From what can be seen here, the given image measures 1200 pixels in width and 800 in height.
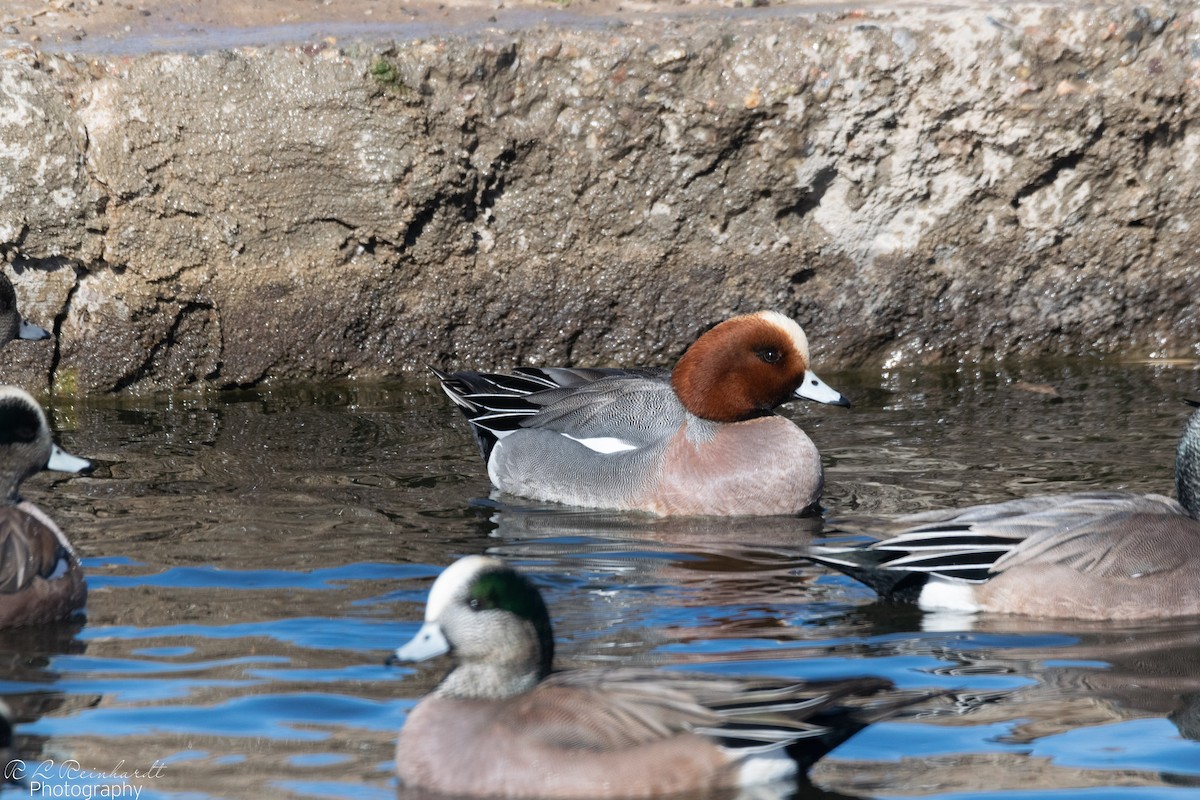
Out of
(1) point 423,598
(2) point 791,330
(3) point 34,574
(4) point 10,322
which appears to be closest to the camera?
(3) point 34,574

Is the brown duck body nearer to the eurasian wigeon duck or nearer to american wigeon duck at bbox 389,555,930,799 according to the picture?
american wigeon duck at bbox 389,555,930,799

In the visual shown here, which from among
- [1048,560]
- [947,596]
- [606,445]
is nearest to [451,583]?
[947,596]

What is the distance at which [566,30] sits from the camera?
23.5 ft

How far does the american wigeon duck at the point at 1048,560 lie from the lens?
15.0ft

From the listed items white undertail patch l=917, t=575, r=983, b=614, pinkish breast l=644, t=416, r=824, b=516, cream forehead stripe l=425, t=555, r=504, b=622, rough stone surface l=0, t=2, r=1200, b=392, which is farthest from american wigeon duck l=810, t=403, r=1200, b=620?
rough stone surface l=0, t=2, r=1200, b=392

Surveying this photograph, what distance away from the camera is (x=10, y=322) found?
6570mm

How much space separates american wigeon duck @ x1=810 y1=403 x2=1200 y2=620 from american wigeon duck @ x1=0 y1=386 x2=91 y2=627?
2076 millimetres

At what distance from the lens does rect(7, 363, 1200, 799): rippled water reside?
3.64 metres

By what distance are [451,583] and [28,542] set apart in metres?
1.52

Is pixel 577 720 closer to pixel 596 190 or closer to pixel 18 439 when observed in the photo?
pixel 18 439

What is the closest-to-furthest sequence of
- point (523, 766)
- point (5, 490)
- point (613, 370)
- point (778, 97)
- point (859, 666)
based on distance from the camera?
1. point (523, 766)
2. point (859, 666)
3. point (5, 490)
4. point (613, 370)
5. point (778, 97)

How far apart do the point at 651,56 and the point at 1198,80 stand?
94.7 inches

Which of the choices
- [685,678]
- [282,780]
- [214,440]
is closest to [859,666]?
[685,678]

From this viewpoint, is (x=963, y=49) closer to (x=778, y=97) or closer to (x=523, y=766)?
(x=778, y=97)
